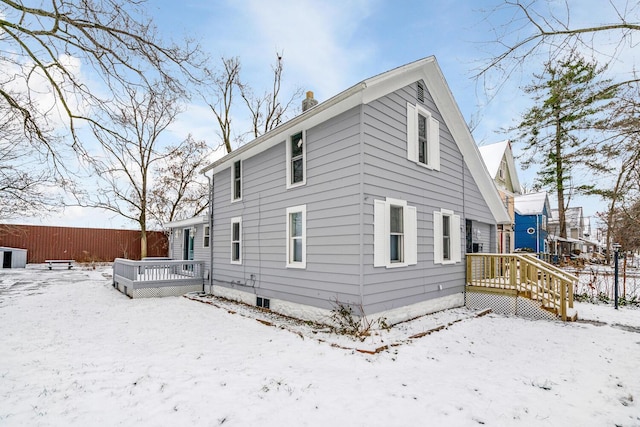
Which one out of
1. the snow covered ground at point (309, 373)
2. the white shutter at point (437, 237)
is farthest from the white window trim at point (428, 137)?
the snow covered ground at point (309, 373)

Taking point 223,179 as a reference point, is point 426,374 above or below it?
below

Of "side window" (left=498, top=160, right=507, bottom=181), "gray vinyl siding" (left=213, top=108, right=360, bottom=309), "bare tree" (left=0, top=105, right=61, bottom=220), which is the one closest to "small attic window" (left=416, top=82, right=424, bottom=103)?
"gray vinyl siding" (left=213, top=108, right=360, bottom=309)

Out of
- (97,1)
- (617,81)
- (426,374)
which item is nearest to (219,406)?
(426,374)

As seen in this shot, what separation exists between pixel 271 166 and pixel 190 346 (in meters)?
4.77

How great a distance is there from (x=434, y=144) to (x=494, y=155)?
9930 millimetres

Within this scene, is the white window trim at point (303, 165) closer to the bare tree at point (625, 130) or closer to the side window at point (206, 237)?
the bare tree at point (625, 130)

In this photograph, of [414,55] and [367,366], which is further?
[414,55]

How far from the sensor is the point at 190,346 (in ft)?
18.1

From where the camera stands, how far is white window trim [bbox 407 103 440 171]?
7633 millimetres

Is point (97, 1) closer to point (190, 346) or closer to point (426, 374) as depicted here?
point (190, 346)

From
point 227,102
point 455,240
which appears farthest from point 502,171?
point 227,102

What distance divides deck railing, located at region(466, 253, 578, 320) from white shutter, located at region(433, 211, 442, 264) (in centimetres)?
157

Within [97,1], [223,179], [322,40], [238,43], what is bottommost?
[223,179]

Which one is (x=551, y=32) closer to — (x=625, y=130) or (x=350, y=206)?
(x=625, y=130)
